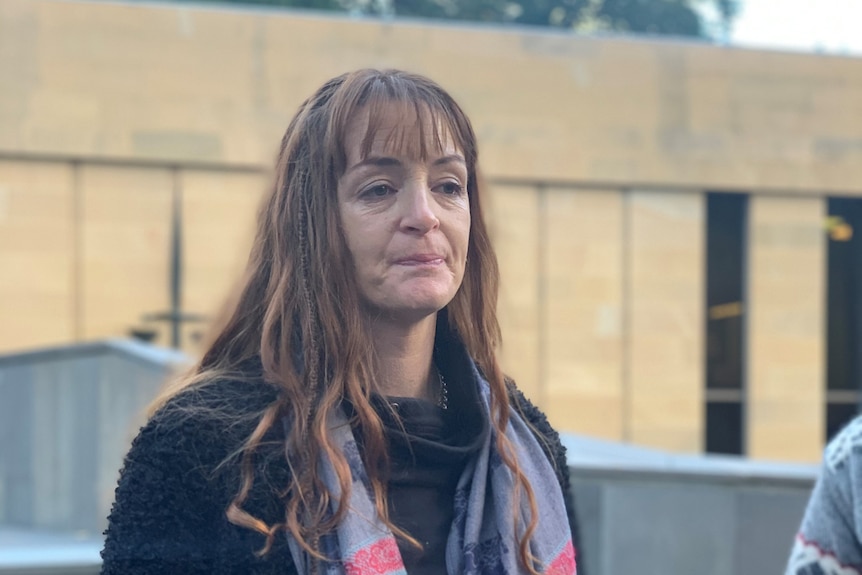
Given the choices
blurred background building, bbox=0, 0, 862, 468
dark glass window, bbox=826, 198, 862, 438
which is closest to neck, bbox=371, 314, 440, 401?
blurred background building, bbox=0, 0, 862, 468

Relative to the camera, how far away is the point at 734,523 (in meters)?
5.12

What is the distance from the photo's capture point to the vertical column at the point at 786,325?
15.5 m

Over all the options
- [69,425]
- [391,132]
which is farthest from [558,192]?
[391,132]

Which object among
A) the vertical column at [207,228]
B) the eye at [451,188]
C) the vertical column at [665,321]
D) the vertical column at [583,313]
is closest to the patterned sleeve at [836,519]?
the eye at [451,188]

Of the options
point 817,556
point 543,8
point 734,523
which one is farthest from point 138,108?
point 543,8

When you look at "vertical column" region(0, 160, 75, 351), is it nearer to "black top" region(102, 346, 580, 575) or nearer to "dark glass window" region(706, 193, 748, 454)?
"dark glass window" region(706, 193, 748, 454)

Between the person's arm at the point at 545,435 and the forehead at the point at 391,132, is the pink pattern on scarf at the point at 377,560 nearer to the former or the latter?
the person's arm at the point at 545,435

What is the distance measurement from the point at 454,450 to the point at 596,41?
13.6 m

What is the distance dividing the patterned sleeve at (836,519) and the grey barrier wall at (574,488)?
82 centimetres

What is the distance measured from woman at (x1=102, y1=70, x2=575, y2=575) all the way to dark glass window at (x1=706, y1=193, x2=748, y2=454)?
13.9 meters

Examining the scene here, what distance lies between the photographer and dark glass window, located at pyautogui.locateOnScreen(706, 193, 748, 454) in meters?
15.5

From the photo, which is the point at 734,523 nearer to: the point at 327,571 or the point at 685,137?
the point at 327,571

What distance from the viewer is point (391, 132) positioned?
195 centimetres

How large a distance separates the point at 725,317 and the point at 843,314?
2.08 m
